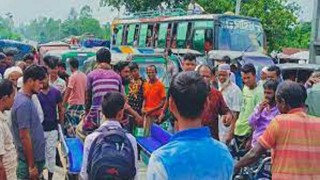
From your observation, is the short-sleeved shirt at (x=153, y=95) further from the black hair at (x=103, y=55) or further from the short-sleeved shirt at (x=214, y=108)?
the short-sleeved shirt at (x=214, y=108)

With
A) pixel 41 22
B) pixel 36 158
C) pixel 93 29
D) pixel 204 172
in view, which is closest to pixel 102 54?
pixel 36 158

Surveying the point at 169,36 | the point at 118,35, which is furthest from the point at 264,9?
the point at 169,36

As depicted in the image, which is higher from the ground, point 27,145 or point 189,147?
point 189,147

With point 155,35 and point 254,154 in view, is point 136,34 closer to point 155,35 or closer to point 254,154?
point 155,35

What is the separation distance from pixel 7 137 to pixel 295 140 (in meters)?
2.30

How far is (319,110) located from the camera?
20.0 ft

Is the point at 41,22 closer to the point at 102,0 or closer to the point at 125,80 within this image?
the point at 102,0

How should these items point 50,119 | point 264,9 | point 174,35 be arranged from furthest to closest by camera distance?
point 264,9 → point 174,35 → point 50,119

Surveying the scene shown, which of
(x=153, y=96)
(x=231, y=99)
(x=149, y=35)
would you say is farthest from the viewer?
(x=149, y=35)

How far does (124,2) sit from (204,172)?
106ft

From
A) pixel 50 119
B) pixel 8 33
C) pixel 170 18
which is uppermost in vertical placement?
pixel 170 18

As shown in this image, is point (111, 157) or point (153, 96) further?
point (153, 96)

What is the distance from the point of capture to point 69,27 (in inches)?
3942

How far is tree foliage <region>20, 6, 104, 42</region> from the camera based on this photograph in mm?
94156
